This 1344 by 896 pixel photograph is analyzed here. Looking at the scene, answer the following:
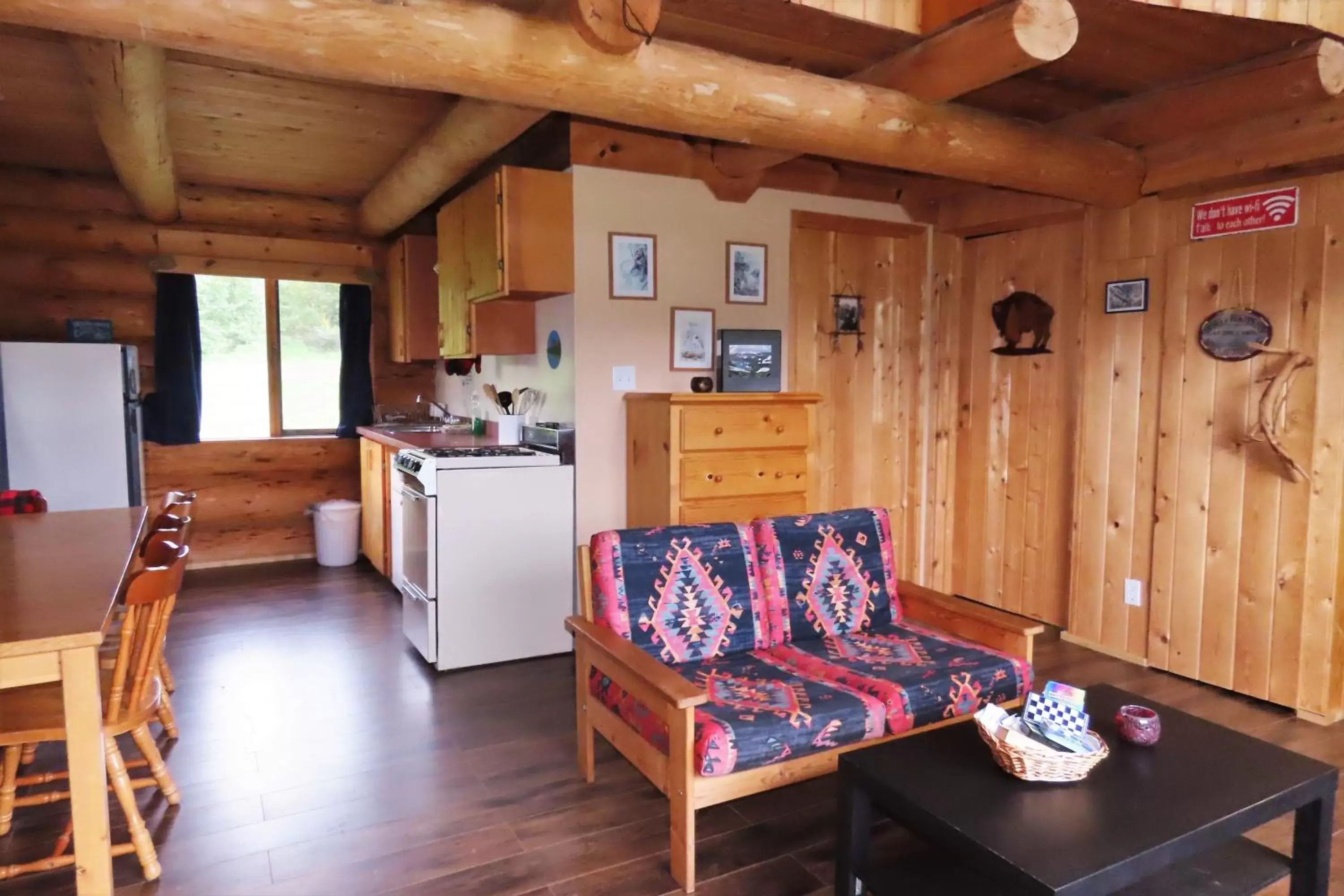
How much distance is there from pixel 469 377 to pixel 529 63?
3474mm

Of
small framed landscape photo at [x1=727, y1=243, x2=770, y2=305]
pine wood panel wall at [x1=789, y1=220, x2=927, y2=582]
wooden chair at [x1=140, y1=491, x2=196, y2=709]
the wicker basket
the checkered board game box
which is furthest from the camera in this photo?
pine wood panel wall at [x1=789, y1=220, x2=927, y2=582]

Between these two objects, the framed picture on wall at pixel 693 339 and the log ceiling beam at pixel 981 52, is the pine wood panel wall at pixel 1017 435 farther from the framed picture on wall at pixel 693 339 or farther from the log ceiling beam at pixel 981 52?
the log ceiling beam at pixel 981 52

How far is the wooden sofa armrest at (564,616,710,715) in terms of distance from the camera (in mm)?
2094

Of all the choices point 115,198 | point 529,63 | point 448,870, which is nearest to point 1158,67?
point 529,63

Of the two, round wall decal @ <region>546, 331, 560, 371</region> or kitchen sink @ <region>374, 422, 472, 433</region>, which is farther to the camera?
kitchen sink @ <region>374, 422, 472, 433</region>

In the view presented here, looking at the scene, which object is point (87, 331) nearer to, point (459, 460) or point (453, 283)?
point (453, 283)

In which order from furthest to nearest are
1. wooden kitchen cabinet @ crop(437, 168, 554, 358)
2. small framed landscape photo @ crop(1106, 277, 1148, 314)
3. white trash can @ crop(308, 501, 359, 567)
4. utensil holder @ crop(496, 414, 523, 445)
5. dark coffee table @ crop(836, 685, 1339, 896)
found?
1. white trash can @ crop(308, 501, 359, 567)
2. utensil holder @ crop(496, 414, 523, 445)
3. small framed landscape photo @ crop(1106, 277, 1148, 314)
4. wooden kitchen cabinet @ crop(437, 168, 554, 358)
5. dark coffee table @ crop(836, 685, 1339, 896)

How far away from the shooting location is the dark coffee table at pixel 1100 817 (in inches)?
63.4

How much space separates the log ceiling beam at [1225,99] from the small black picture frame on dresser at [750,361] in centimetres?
162

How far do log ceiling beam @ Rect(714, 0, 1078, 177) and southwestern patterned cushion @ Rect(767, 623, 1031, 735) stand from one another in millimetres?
1836

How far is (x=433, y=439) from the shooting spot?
4793 mm

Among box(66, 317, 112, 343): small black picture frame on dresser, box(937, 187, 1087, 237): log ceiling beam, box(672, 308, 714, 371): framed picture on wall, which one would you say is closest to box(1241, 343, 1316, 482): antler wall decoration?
box(937, 187, 1087, 237): log ceiling beam

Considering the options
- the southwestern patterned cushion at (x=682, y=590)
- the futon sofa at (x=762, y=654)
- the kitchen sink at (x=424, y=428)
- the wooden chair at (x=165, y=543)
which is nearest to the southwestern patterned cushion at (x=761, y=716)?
the futon sofa at (x=762, y=654)

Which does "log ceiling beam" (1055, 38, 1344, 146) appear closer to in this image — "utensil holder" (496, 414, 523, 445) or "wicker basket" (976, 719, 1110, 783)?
"wicker basket" (976, 719, 1110, 783)
